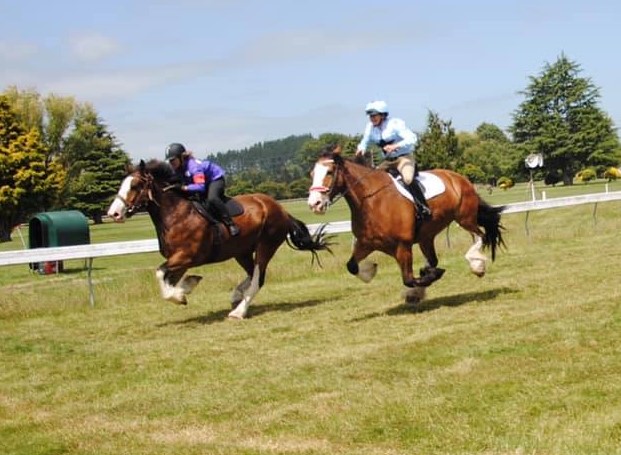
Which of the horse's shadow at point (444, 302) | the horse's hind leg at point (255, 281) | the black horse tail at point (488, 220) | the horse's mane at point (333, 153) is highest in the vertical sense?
the horse's mane at point (333, 153)

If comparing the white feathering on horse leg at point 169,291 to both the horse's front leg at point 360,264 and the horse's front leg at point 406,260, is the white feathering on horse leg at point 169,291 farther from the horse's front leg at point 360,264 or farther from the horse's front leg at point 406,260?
the horse's front leg at point 406,260

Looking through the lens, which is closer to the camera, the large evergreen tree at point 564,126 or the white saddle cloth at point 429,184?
the white saddle cloth at point 429,184

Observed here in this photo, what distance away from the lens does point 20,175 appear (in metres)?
49.0

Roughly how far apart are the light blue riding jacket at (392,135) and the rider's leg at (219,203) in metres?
2.05

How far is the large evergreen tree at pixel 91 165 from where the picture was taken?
211ft

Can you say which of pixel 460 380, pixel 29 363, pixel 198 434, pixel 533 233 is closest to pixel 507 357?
pixel 460 380

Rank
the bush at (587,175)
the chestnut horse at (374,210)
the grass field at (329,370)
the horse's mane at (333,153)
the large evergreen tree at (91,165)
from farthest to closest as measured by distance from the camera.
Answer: the bush at (587,175), the large evergreen tree at (91,165), the horse's mane at (333,153), the chestnut horse at (374,210), the grass field at (329,370)

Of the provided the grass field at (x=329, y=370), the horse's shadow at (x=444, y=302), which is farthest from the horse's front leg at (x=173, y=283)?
the horse's shadow at (x=444, y=302)

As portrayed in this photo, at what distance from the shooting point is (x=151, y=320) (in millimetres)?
11758

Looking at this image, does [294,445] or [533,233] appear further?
[533,233]

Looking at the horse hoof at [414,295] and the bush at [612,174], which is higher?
the bush at [612,174]

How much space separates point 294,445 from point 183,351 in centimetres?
386

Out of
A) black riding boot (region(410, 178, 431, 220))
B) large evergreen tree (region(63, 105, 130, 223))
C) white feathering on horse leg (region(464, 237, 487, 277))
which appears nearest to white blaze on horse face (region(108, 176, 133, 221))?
black riding boot (region(410, 178, 431, 220))

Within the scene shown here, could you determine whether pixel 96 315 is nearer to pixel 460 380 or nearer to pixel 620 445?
pixel 460 380
